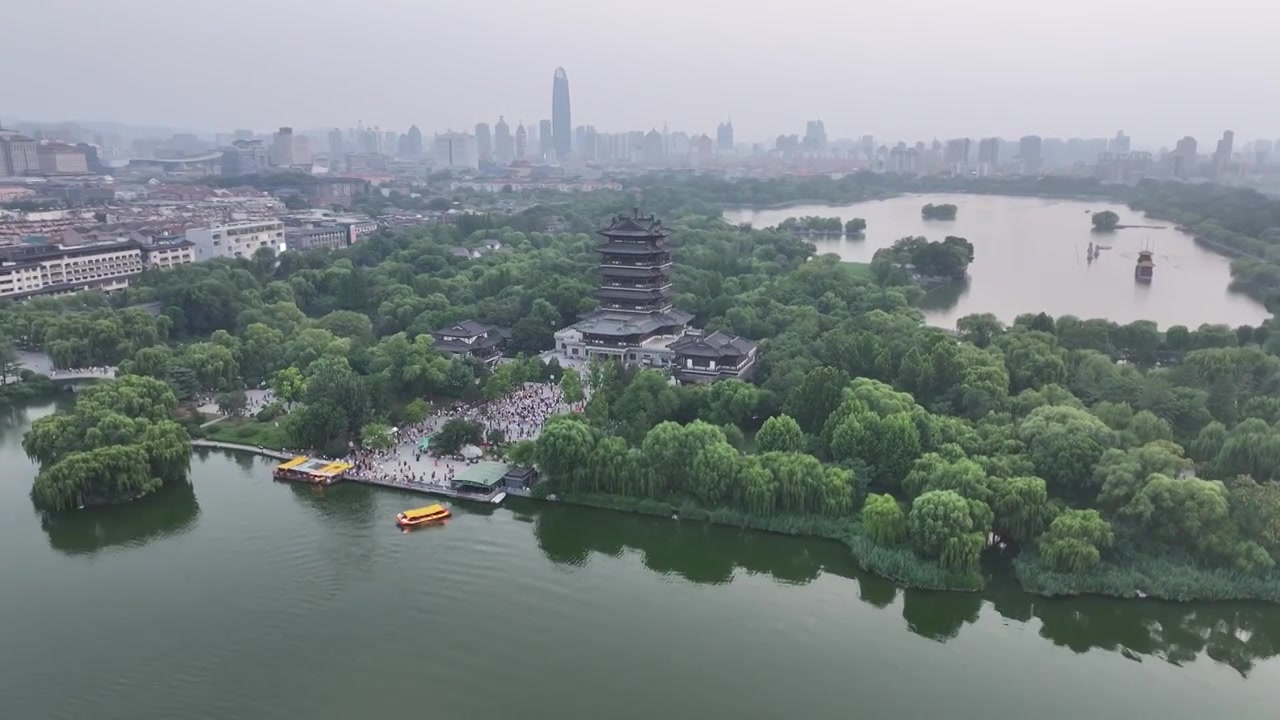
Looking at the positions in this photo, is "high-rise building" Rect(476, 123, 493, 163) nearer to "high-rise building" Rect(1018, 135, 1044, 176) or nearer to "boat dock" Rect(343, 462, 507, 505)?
"high-rise building" Rect(1018, 135, 1044, 176)

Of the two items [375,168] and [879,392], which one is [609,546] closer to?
[879,392]

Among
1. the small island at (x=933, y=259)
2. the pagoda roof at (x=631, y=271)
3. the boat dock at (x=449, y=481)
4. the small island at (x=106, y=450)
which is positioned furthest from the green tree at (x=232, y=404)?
the small island at (x=933, y=259)

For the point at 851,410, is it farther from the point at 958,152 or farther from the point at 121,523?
the point at 958,152

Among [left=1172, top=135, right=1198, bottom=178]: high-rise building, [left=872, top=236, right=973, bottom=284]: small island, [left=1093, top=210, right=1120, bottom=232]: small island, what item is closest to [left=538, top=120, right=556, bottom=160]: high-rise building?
[left=1172, top=135, right=1198, bottom=178]: high-rise building

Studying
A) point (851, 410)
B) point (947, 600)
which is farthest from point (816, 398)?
point (947, 600)

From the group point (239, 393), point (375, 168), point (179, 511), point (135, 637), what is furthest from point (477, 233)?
point (375, 168)
